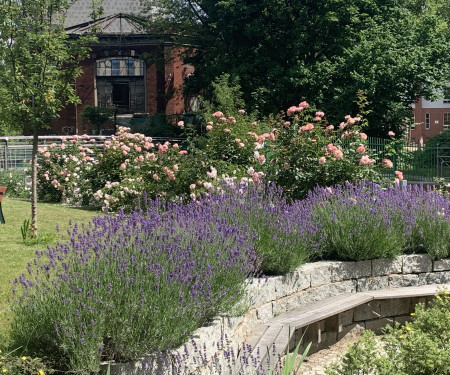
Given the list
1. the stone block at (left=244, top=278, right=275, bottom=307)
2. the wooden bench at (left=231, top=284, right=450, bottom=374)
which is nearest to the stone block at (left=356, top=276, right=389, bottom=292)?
the wooden bench at (left=231, top=284, right=450, bottom=374)

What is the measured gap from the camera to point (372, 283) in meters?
7.16

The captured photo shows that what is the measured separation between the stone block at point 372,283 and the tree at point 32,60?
184 inches

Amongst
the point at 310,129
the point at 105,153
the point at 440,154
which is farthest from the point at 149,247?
the point at 440,154

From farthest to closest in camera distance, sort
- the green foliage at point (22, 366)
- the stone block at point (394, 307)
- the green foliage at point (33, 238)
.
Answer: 1. the green foliage at point (33, 238)
2. the stone block at point (394, 307)
3. the green foliage at point (22, 366)

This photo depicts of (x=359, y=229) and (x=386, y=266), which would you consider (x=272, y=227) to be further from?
(x=386, y=266)

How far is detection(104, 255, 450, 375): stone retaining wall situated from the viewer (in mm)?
4859

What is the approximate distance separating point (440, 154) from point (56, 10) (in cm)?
1536

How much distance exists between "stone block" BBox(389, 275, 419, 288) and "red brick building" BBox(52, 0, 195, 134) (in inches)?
1123

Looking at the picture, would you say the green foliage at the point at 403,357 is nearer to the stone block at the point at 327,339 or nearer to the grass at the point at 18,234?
the stone block at the point at 327,339

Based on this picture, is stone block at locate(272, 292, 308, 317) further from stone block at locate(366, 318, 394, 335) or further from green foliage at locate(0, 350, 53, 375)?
green foliage at locate(0, 350, 53, 375)

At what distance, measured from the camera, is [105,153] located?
14508 millimetres

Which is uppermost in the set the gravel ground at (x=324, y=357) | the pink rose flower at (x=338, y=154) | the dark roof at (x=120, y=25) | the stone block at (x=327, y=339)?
Result: the dark roof at (x=120, y=25)

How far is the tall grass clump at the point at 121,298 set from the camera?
395 centimetres

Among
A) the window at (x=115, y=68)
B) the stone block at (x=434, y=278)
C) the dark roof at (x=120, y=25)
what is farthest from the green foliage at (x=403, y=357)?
the window at (x=115, y=68)
